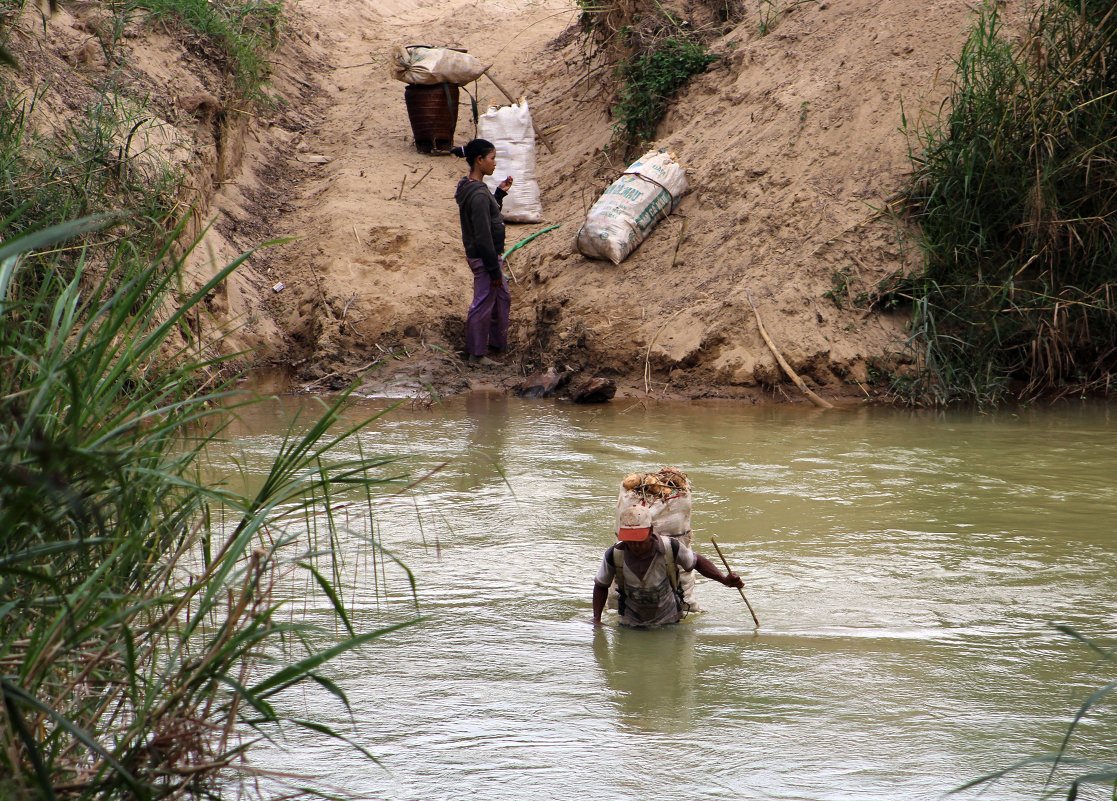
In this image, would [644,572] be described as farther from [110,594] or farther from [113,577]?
[110,594]

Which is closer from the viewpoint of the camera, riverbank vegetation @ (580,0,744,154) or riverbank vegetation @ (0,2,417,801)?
riverbank vegetation @ (0,2,417,801)

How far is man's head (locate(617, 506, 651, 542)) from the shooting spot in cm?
451

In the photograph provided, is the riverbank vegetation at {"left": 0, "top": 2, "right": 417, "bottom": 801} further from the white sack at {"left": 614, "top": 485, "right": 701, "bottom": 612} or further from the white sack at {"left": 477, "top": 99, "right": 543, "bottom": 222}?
the white sack at {"left": 477, "top": 99, "right": 543, "bottom": 222}

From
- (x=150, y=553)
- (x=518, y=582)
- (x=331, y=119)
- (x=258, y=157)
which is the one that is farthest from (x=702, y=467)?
(x=331, y=119)

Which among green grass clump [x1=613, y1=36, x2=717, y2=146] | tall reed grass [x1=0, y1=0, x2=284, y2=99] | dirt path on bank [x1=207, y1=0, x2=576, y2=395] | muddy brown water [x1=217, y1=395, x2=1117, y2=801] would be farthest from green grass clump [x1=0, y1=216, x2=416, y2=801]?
green grass clump [x1=613, y1=36, x2=717, y2=146]

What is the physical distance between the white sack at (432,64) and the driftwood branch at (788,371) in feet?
15.1

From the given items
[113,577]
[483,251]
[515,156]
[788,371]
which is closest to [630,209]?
[483,251]

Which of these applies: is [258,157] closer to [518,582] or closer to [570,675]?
[518,582]

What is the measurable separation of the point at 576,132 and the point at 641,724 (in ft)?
34.1

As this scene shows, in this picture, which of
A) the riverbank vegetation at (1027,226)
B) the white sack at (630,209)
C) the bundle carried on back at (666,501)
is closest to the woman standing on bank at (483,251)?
the white sack at (630,209)

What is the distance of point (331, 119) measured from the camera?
15055 mm

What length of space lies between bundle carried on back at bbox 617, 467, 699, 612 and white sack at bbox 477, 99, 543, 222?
7.85m

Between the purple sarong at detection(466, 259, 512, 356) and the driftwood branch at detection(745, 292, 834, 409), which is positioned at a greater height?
the purple sarong at detection(466, 259, 512, 356)

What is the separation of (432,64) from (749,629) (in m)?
9.13
